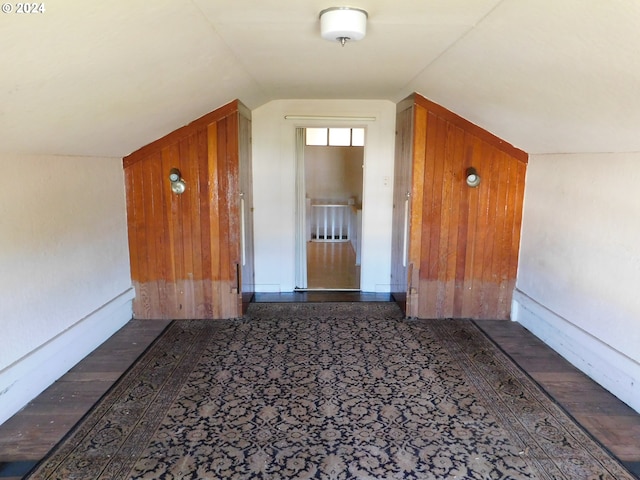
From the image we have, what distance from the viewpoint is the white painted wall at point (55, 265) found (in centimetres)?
248

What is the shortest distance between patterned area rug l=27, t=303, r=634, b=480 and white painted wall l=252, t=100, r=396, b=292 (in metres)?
1.31

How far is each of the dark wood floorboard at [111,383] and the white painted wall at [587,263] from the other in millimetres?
131

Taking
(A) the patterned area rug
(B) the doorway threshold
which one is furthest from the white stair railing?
(A) the patterned area rug

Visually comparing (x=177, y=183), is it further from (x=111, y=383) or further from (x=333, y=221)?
(x=333, y=221)

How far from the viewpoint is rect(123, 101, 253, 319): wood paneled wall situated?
3855mm

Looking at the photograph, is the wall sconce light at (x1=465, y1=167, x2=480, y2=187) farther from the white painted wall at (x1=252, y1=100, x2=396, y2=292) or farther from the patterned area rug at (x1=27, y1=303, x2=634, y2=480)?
the patterned area rug at (x1=27, y1=303, x2=634, y2=480)

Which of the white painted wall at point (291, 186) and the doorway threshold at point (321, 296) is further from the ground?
the white painted wall at point (291, 186)

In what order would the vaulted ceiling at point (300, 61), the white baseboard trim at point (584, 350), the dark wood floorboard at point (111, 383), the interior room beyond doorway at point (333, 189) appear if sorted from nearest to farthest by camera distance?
the vaulted ceiling at point (300, 61), the dark wood floorboard at point (111, 383), the white baseboard trim at point (584, 350), the interior room beyond doorway at point (333, 189)

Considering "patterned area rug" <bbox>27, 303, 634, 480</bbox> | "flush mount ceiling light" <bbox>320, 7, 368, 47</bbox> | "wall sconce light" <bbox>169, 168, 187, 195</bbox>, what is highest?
"flush mount ceiling light" <bbox>320, 7, 368, 47</bbox>

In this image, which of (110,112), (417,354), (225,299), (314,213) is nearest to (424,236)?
(417,354)

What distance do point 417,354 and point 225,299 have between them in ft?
5.91

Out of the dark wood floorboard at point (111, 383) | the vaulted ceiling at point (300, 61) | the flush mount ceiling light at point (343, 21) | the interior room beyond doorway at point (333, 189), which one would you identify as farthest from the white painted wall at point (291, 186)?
the flush mount ceiling light at point (343, 21)

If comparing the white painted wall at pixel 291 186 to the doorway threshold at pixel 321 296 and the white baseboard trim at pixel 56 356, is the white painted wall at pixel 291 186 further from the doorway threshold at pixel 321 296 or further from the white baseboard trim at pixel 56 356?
the white baseboard trim at pixel 56 356

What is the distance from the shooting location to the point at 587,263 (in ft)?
9.94
